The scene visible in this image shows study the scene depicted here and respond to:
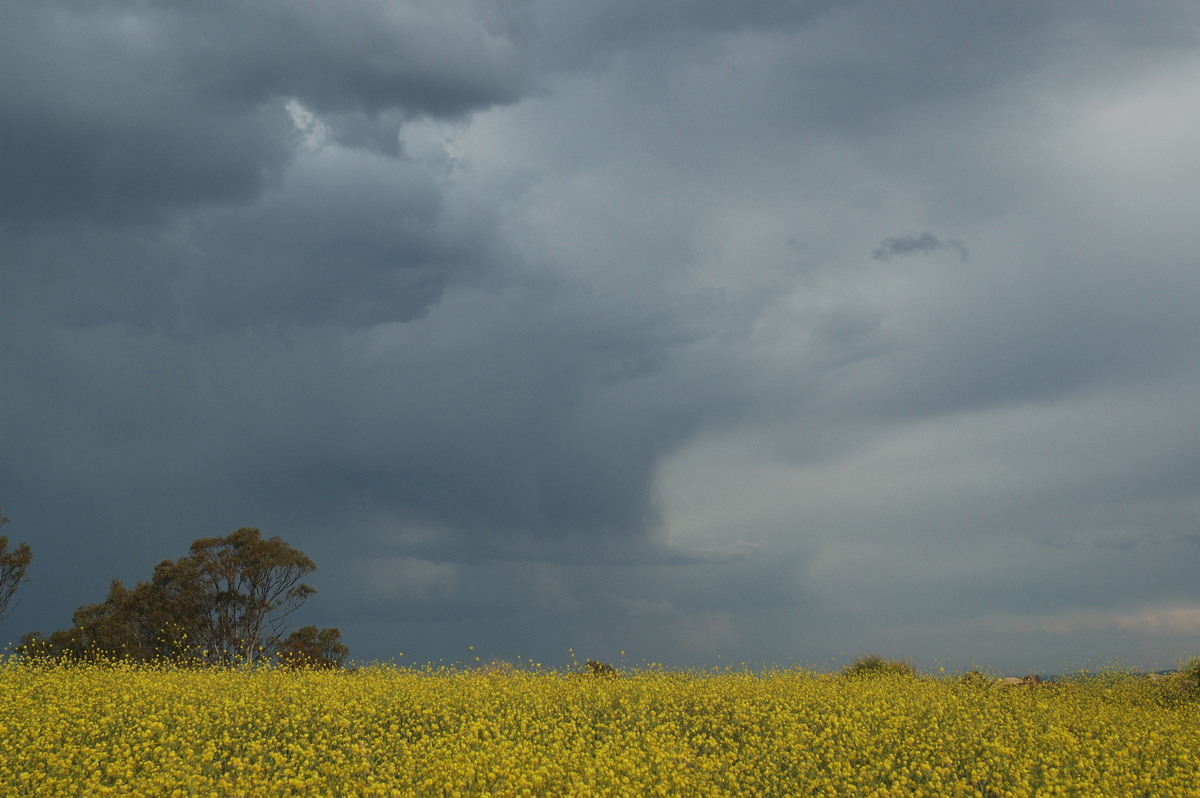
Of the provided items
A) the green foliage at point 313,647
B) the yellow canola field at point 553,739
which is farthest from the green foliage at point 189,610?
the yellow canola field at point 553,739

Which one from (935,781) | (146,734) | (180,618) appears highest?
(180,618)

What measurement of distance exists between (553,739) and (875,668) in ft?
59.6

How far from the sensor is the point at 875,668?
29.5m

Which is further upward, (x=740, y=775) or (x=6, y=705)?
(x=6, y=705)

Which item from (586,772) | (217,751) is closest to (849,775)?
(586,772)

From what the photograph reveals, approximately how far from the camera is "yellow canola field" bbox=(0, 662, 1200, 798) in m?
11.8

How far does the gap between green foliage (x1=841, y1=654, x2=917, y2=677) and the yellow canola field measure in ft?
25.0

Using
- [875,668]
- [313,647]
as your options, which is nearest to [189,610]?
[313,647]

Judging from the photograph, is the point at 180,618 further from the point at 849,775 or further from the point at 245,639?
the point at 849,775

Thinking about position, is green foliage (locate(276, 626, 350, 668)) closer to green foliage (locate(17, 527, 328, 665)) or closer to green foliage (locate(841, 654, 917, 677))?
green foliage (locate(17, 527, 328, 665))

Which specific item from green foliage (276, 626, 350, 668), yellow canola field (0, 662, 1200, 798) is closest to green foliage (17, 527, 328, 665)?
green foliage (276, 626, 350, 668)

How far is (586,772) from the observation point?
38.3ft

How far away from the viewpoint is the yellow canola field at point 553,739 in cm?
1183

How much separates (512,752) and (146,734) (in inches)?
236
